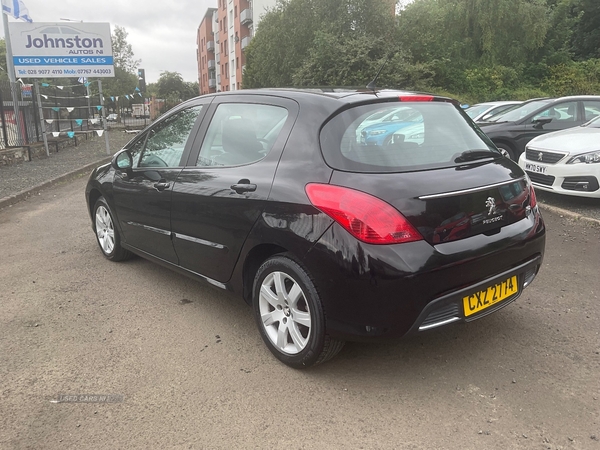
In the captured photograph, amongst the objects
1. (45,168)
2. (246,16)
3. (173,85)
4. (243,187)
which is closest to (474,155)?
(243,187)

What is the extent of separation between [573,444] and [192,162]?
2898 mm

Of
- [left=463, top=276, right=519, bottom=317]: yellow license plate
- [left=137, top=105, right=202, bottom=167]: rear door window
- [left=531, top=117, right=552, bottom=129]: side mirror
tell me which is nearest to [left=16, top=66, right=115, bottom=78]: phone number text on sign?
[left=531, top=117, right=552, bottom=129]: side mirror

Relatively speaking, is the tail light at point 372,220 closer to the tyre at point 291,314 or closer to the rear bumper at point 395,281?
the rear bumper at point 395,281

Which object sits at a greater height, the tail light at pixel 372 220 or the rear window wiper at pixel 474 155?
the rear window wiper at pixel 474 155

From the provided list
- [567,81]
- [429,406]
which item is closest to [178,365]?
[429,406]

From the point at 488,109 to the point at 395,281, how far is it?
11.6 metres

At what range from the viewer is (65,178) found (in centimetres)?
1118

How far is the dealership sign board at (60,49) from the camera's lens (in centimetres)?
1507

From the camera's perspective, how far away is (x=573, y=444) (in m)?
2.31

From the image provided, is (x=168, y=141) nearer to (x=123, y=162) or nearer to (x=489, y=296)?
(x=123, y=162)

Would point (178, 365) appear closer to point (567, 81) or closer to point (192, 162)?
point (192, 162)

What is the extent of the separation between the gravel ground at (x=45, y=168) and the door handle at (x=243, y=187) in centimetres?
702

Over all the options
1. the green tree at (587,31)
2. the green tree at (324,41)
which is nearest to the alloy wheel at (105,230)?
the green tree at (324,41)

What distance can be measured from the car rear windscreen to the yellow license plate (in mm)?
760
